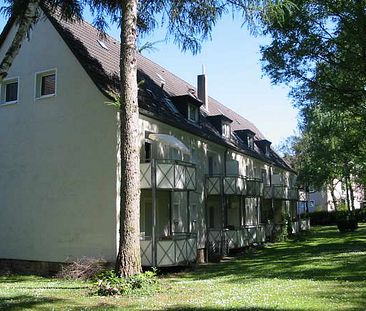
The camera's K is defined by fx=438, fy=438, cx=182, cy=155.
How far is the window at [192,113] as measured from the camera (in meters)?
24.5

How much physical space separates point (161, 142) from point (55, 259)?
656 centimetres

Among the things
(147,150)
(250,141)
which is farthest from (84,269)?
(250,141)

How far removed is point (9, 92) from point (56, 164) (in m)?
5.01

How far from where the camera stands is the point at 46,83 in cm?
1998

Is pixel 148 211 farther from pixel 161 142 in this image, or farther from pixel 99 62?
pixel 99 62

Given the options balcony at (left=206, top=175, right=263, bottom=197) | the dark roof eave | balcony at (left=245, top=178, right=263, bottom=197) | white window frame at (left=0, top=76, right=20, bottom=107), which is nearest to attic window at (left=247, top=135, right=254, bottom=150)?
the dark roof eave

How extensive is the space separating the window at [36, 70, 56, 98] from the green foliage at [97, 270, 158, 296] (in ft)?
33.8

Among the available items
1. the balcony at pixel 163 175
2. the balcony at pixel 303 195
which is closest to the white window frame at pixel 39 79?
the balcony at pixel 163 175

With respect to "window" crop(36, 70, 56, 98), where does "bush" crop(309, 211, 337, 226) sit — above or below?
below

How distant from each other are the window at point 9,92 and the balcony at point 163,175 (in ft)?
24.6

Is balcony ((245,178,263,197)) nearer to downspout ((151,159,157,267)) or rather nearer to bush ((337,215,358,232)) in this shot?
downspout ((151,159,157,267))

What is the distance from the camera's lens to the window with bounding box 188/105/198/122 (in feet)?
80.2

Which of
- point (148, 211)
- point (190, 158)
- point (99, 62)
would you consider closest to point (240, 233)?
point (190, 158)

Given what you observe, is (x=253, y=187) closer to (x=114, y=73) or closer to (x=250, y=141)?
(x=250, y=141)
